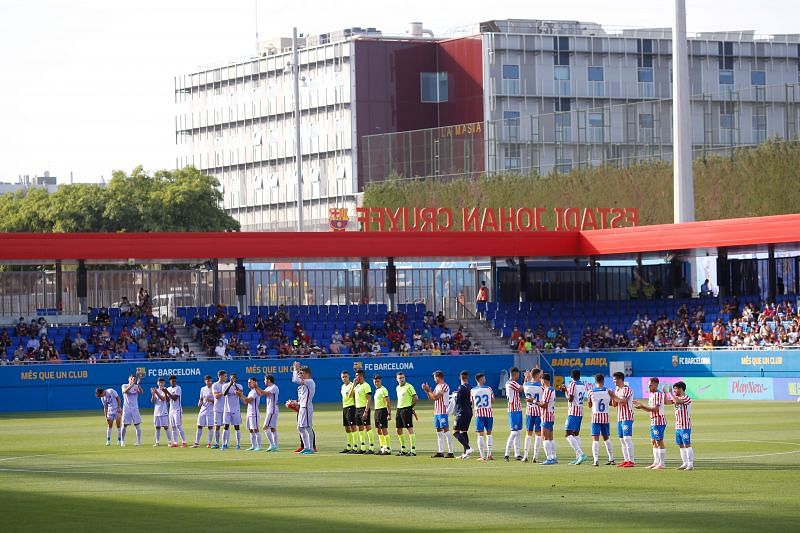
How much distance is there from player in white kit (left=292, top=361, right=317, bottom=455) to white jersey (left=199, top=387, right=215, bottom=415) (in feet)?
10.6

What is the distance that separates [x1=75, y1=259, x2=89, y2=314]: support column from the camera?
60.7m

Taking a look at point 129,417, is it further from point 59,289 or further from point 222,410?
point 59,289

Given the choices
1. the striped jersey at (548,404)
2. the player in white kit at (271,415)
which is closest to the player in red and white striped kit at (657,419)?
the striped jersey at (548,404)

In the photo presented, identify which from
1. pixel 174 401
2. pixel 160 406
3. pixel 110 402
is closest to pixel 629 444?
pixel 174 401

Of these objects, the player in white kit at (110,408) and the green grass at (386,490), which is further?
the player in white kit at (110,408)

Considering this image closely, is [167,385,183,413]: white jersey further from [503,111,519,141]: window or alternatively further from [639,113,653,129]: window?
[503,111,519,141]: window

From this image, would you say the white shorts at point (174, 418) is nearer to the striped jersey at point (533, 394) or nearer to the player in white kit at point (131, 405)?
the player in white kit at point (131, 405)

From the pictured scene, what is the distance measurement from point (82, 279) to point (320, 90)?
61.3 metres

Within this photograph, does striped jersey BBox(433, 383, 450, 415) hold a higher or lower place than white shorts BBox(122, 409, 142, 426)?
higher

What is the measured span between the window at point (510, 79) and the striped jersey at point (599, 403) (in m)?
89.9

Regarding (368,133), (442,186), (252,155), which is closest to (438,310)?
(442,186)

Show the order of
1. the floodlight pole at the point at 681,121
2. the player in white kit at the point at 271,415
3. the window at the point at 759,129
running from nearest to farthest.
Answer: the player in white kit at the point at 271,415
the floodlight pole at the point at 681,121
the window at the point at 759,129

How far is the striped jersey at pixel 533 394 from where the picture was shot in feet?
95.7

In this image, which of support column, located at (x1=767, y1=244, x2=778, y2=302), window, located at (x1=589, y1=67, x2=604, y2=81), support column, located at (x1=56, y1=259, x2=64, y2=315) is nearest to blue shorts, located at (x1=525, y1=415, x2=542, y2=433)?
support column, located at (x1=767, y1=244, x2=778, y2=302)
